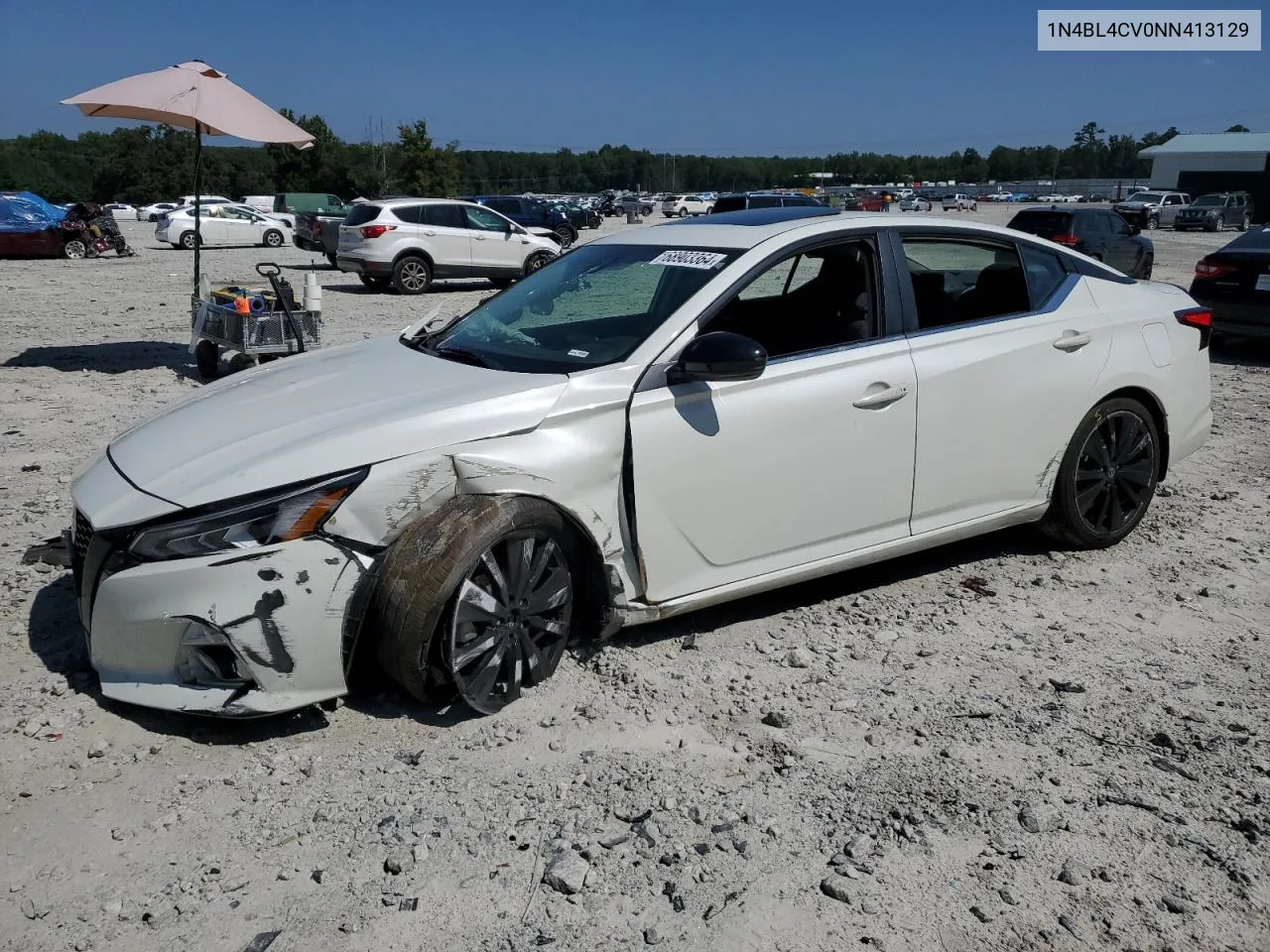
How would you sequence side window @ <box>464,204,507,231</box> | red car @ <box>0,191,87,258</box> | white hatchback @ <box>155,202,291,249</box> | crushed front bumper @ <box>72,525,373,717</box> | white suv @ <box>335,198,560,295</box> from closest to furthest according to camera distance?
crushed front bumper @ <box>72,525,373,717</box>
white suv @ <box>335,198,560,295</box>
side window @ <box>464,204,507,231</box>
red car @ <box>0,191,87,258</box>
white hatchback @ <box>155,202,291,249</box>

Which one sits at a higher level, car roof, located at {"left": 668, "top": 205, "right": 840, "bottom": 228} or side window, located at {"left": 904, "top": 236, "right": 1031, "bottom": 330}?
car roof, located at {"left": 668, "top": 205, "right": 840, "bottom": 228}

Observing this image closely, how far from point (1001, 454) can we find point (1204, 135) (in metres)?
111

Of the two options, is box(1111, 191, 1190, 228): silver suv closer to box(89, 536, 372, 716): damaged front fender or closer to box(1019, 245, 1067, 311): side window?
box(1019, 245, 1067, 311): side window

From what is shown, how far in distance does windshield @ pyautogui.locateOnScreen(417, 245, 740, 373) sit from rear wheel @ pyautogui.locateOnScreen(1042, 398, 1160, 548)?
2033 millimetres

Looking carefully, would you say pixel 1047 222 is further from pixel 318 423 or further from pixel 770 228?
pixel 318 423

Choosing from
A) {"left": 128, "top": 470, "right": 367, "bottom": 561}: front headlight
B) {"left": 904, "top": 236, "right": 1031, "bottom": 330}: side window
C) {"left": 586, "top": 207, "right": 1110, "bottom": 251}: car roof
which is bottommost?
{"left": 128, "top": 470, "right": 367, "bottom": 561}: front headlight

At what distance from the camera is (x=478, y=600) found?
11.4 feet

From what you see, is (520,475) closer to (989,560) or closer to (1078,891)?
(1078,891)

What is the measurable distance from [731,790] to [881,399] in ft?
5.73

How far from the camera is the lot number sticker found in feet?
13.7

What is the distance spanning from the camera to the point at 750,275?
407 cm

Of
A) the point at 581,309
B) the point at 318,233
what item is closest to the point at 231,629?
the point at 581,309

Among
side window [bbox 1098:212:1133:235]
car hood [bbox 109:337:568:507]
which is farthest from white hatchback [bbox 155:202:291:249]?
car hood [bbox 109:337:568:507]

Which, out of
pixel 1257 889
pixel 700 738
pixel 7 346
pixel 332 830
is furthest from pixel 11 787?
pixel 7 346
